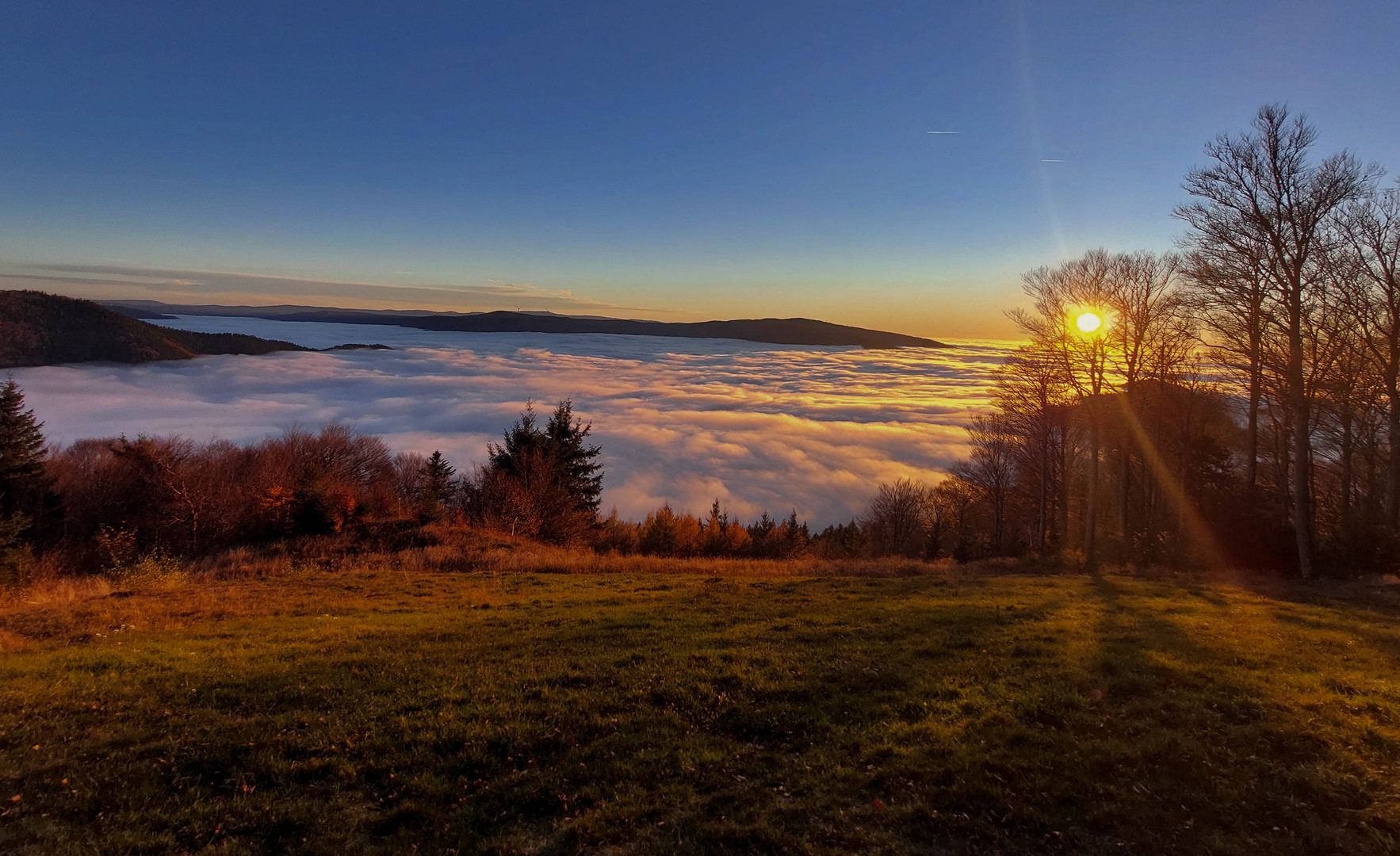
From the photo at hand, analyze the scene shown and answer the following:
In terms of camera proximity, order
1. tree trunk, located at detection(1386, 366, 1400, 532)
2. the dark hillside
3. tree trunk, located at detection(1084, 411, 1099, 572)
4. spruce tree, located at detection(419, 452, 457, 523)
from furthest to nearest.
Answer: the dark hillside < spruce tree, located at detection(419, 452, 457, 523) < tree trunk, located at detection(1084, 411, 1099, 572) < tree trunk, located at detection(1386, 366, 1400, 532)

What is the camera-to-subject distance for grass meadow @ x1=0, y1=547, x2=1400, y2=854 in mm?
5133

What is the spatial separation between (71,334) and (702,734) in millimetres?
165604

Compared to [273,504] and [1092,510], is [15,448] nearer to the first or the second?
[273,504]

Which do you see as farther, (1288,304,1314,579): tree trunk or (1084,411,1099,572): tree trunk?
(1084,411,1099,572): tree trunk

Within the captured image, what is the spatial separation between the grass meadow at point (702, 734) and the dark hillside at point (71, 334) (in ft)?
476

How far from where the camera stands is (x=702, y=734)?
692cm

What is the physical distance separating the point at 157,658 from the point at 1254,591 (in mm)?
25218

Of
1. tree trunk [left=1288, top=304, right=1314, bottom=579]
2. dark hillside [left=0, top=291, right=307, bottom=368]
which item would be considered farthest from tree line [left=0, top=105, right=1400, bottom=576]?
dark hillside [left=0, top=291, right=307, bottom=368]

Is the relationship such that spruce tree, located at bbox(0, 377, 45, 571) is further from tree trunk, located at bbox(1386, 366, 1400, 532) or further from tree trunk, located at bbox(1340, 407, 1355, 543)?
tree trunk, located at bbox(1340, 407, 1355, 543)

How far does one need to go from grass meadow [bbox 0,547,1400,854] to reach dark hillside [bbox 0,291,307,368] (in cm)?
14501

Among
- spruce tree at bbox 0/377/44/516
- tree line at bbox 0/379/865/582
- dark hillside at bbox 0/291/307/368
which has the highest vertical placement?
dark hillside at bbox 0/291/307/368

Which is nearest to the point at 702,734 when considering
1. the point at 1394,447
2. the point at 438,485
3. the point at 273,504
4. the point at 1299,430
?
the point at 1299,430

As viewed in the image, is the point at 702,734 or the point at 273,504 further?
the point at 273,504

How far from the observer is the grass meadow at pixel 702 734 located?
16.8 ft
